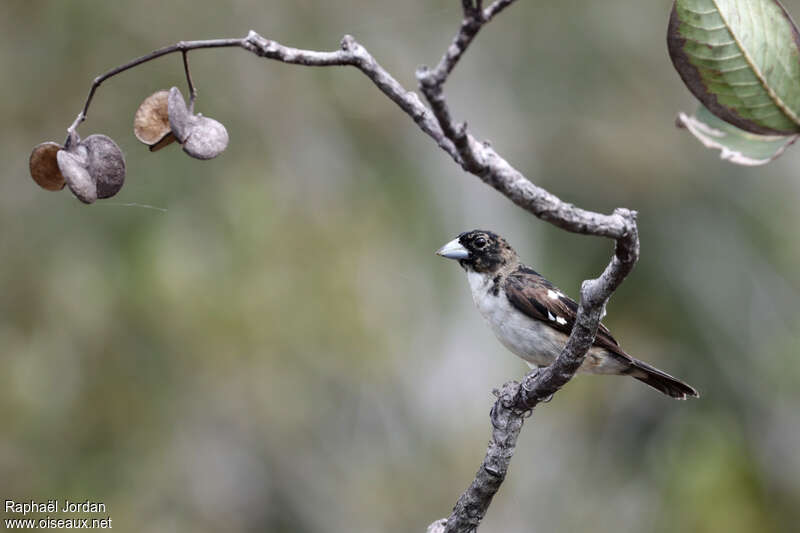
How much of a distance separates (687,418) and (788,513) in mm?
1270

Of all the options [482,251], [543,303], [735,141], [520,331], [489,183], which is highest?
[482,251]

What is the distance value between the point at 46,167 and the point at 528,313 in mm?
2764

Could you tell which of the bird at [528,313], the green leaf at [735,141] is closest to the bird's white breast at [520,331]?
the bird at [528,313]

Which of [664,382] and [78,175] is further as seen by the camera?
[664,382]

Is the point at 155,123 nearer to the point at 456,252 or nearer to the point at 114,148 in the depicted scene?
the point at 114,148

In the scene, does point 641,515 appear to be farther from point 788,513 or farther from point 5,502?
point 5,502

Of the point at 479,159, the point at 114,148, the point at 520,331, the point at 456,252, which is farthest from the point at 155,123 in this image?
the point at 456,252

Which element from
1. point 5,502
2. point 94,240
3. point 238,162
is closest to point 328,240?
point 238,162

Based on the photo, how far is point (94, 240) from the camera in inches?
329

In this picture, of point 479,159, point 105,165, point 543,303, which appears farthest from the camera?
point 543,303

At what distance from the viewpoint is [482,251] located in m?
4.67

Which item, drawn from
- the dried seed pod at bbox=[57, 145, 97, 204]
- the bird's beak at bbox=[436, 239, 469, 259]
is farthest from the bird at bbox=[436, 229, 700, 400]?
the dried seed pod at bbox=[57, 145, 97, 204]

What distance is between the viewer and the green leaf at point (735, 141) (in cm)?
169

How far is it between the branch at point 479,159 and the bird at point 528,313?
1.74 m
